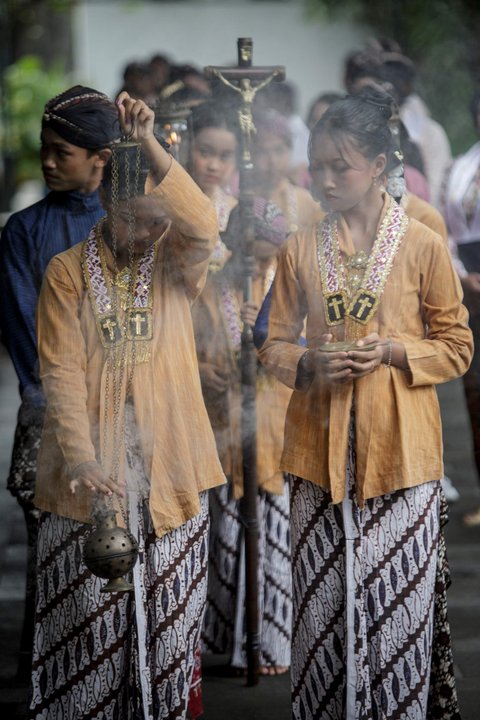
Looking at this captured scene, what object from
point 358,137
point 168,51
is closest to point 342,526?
point 358,137

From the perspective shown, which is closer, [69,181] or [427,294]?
[427,294]

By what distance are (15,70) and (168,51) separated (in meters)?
6.37

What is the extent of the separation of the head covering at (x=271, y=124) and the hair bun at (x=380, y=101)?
1.35 metres

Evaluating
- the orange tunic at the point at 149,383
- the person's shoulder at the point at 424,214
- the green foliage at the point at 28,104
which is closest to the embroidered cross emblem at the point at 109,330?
the orange tunic at the point at 149,383

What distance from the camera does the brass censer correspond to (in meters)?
3.03

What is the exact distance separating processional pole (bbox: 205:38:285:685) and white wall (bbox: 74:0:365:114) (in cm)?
299

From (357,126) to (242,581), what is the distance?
1831 millimetres

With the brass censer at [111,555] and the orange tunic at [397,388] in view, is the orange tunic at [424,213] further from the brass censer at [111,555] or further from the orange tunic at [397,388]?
the brass censer at [111,555]

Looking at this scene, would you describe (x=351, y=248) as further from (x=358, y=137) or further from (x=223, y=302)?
(x=223, y=302)

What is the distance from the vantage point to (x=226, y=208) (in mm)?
4547

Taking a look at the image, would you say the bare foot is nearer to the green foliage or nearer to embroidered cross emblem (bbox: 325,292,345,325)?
embroidered cross emblem (bbox: 325,292,345,325)

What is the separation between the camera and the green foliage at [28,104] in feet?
53.3

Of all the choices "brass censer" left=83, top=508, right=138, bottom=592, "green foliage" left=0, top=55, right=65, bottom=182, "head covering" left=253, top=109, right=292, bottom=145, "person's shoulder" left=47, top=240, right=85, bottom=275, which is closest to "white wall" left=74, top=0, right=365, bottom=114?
"head covering" left=253, top=109, right=292, bottom=145

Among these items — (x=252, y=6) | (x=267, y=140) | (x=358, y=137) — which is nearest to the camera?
(x=358, y=137)
